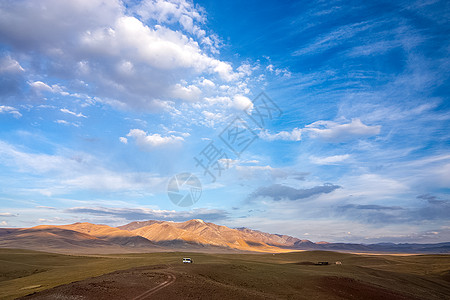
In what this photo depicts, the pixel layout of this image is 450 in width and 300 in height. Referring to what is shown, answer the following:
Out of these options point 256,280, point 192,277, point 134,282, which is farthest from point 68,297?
point 256,280

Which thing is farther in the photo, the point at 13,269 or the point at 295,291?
the point at 13,269

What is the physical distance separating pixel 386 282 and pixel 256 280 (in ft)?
81.4

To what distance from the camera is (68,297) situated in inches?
873

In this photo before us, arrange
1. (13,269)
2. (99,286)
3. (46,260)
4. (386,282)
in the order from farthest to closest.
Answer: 1. (46,260)
2. (13,269)
3. (386,282)
4. (99,286)

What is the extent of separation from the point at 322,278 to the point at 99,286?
96.6 feet

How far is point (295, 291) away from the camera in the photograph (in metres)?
33.4

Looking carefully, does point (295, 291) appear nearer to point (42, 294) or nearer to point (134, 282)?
point (134, 282)

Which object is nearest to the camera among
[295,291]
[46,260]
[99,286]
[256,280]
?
[99,286]

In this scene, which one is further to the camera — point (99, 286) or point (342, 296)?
point (342, 296)

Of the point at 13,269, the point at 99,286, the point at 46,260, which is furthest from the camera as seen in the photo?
the point at 46,260

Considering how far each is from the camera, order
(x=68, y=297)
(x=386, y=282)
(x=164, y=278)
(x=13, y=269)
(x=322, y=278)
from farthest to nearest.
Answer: (x=13, y=269) < (x=386, y=282) < (x=322, y=278) < (x=164, y=278) < (x=68, y=297)

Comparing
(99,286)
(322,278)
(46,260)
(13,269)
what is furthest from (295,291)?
(46,260)

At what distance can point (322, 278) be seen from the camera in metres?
40.3

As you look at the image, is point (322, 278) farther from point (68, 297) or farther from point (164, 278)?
point (68, 297)
